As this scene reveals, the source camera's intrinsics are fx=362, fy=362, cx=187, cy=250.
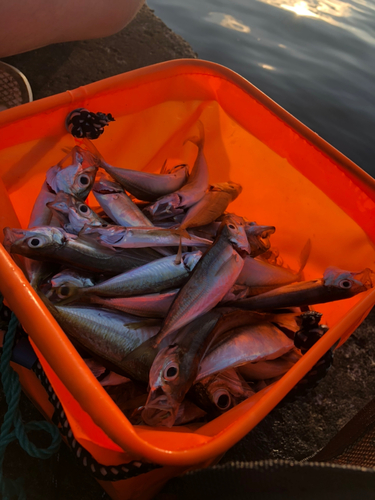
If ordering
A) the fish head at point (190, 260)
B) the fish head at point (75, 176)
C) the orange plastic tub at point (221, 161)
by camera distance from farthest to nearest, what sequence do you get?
the fish head at point (75, 176), the fish head at point (190, 260), the orange plastic tub at point (221, 161)

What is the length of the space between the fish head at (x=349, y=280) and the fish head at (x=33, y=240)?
1.17m

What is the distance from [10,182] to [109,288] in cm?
86

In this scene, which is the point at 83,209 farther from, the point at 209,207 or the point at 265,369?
the point at 265,369

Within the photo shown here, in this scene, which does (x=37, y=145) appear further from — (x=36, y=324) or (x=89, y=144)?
(x=36, y=324)

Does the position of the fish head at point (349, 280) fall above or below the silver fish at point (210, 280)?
above

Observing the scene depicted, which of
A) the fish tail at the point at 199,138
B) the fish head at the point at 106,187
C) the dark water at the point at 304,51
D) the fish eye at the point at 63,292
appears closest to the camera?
the fish eye at the point at 63,292

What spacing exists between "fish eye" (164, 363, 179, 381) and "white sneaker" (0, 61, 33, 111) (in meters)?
2.35

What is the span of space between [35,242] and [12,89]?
190cm

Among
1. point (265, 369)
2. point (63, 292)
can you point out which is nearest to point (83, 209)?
point (63, 292)

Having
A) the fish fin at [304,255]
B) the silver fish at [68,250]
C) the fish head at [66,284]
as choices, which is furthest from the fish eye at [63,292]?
the fish fin at [304,255]

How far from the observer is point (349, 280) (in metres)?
1.57

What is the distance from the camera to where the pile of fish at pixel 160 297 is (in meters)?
1.38

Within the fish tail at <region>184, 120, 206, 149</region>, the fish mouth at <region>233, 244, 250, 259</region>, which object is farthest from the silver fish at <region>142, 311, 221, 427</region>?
the fish tail at <region>184, 120, 206, 149</region>

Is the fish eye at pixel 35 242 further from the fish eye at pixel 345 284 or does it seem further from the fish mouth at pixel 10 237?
the fish eye at pixel 345 284
